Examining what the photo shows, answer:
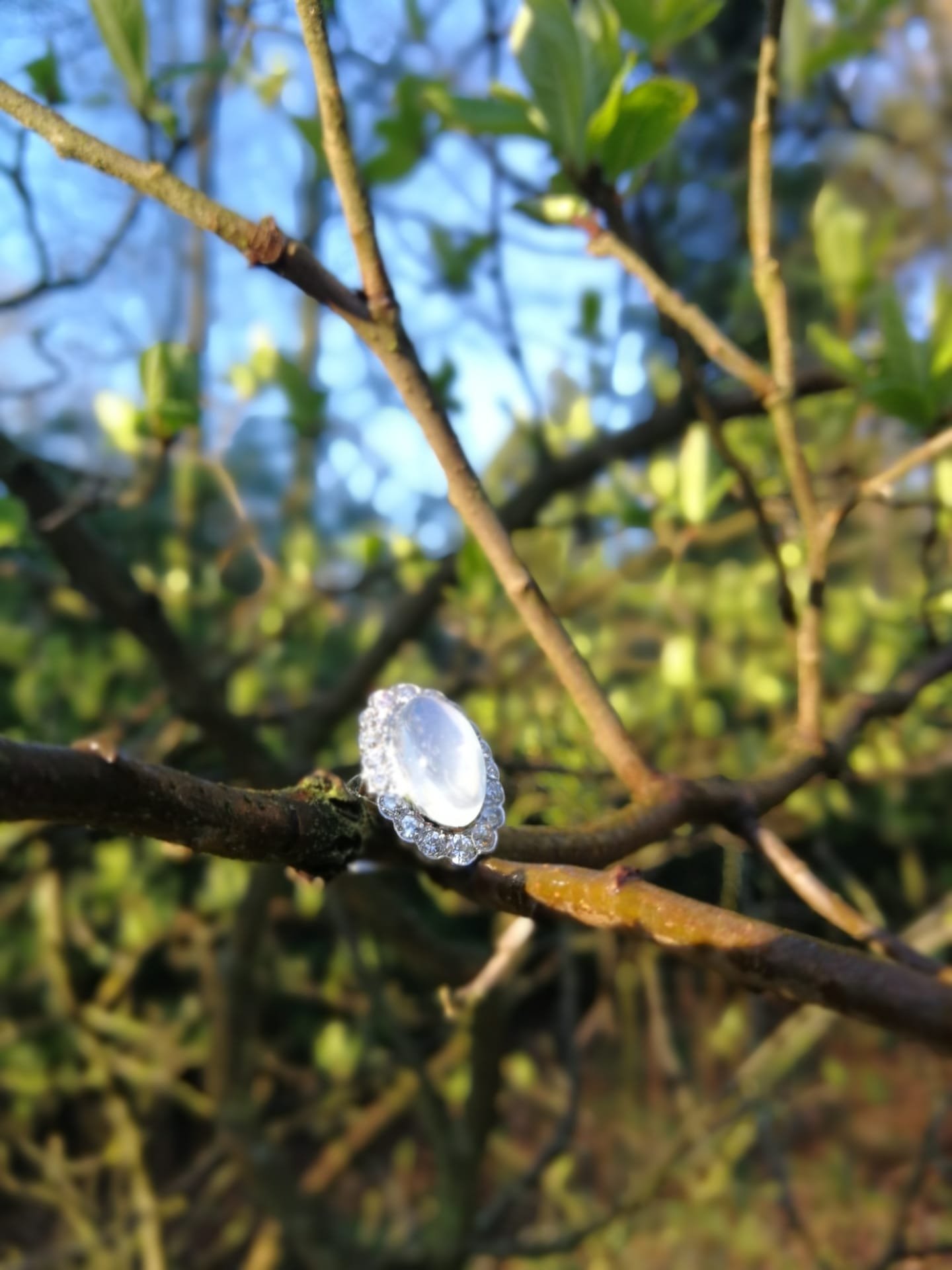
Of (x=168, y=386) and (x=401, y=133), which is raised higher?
(x=401, y=133)

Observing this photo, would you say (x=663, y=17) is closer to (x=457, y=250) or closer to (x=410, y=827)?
(x=410, y=827)

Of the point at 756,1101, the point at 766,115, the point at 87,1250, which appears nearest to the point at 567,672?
the point at 766,115

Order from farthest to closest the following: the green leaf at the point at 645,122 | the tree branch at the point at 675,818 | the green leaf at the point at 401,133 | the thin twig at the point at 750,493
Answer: the green leaf at the point at 401,133, the thin twig at the point at 750,493, the green leaf at the point at 645,122, the tree branch at the point at 675,818

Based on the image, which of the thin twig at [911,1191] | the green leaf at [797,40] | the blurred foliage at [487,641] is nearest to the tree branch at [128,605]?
the blurred foliage at [487,641]

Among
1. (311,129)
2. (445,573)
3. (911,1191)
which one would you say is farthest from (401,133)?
(911,1191)

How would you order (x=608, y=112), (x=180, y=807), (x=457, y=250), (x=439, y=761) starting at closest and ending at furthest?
(x=180, y=807) < (x=439, y=761) < (x=608, y=112) < (x=457, y=250)

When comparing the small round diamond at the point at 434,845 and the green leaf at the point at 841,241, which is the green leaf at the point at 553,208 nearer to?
the green leaf at the point at 841,241
